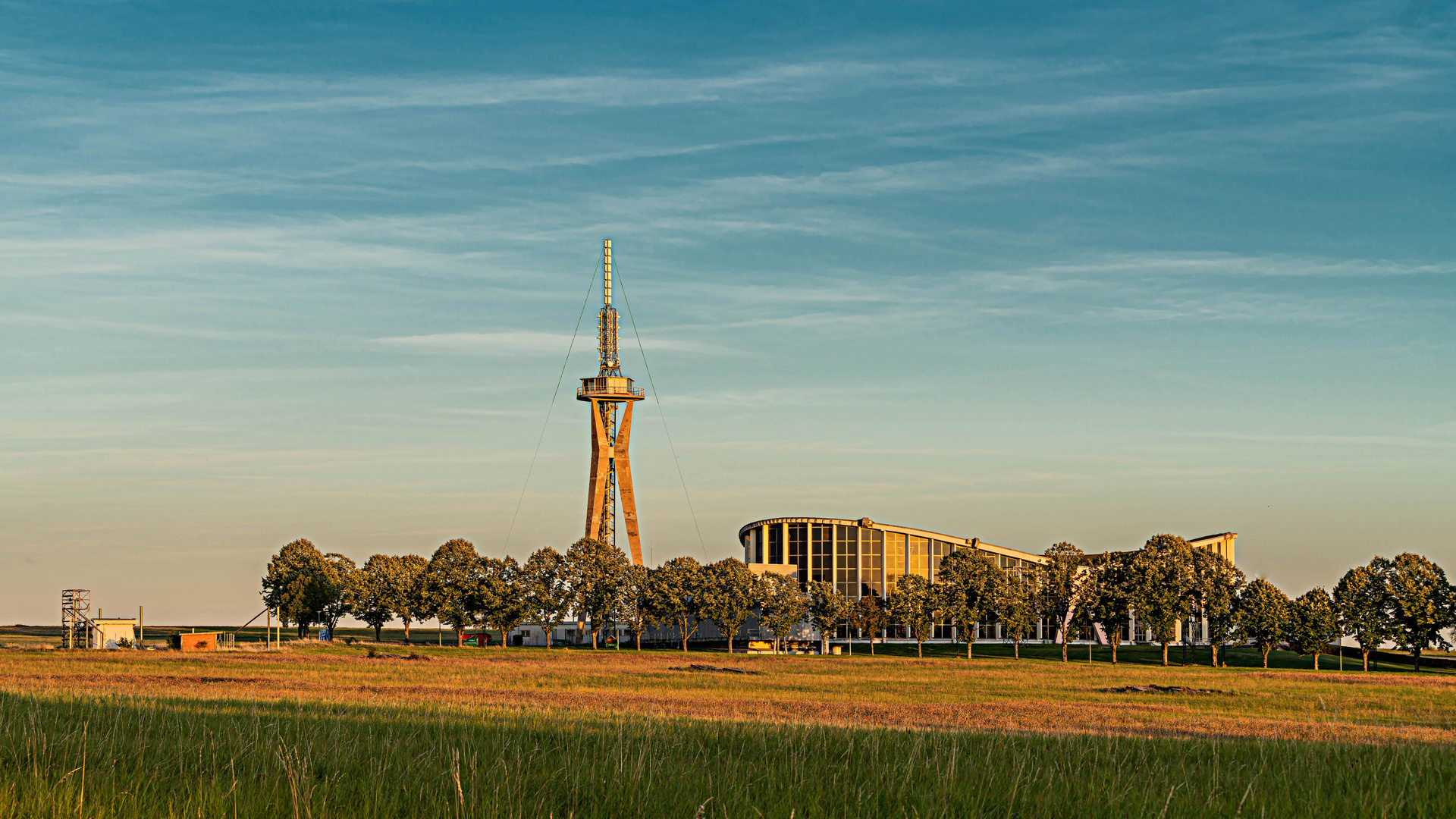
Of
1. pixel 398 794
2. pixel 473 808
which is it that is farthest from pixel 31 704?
pixel 473 808

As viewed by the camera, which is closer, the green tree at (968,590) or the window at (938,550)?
the green tree at (968,590)

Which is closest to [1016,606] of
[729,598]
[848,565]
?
[729,598]

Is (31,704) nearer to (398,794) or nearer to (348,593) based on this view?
(398,794)

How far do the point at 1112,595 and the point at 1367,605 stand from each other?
21.0 meters

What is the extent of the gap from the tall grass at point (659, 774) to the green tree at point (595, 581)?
350ft

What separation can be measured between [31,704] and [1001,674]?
213ft

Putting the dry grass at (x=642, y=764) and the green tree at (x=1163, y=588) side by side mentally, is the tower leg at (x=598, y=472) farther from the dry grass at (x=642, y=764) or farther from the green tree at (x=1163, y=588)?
the dry grass at (x=642, y=764)

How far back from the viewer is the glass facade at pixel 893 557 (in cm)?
14925

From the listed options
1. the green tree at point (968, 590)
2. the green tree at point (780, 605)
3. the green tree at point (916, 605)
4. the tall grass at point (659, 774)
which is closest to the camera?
the tall grass at point (659, 774)

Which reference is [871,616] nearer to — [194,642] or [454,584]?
[454,584]

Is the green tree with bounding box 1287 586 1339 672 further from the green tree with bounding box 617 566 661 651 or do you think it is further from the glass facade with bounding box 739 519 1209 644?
the green tree with bounding box 617 566 661 651

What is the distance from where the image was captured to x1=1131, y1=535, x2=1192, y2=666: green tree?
346 ft

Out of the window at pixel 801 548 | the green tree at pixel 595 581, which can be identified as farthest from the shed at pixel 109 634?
the window at pixel 801 548

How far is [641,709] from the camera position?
33.2 meters
